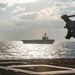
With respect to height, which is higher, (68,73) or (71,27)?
(71,27)

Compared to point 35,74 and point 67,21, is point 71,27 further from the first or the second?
point 35,74

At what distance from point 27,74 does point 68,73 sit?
3092 mm

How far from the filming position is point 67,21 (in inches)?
802

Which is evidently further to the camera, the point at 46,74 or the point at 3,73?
the point at 3,73

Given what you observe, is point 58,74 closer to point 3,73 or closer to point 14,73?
point 14,73

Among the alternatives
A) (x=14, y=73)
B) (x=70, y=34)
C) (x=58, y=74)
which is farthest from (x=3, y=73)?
(x=70, y=34)

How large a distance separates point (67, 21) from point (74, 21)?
0.62 m

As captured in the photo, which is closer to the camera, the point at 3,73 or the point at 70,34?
the point at 70,34

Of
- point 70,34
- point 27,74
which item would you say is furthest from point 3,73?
point 70,34

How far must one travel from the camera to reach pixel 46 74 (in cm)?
1920

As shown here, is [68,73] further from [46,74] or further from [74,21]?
[74,21]

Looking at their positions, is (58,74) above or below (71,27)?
below

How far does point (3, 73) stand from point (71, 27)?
22.8ft

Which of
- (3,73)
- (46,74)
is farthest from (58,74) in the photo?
(3,73)
